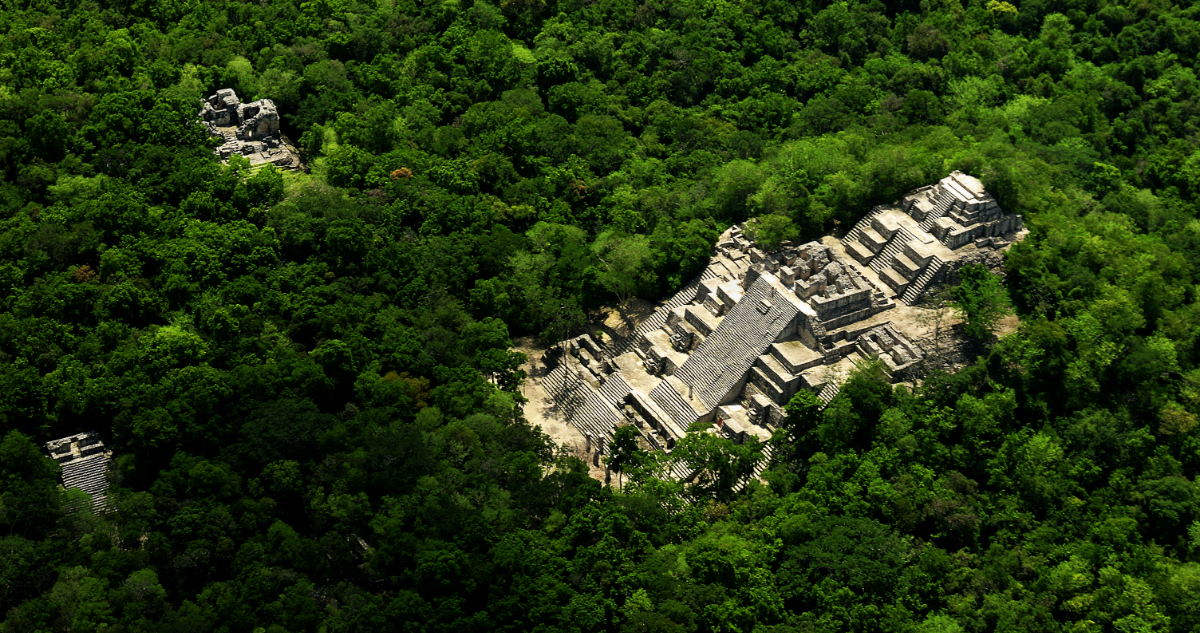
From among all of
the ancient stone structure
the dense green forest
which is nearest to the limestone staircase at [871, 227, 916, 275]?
the dense green forest

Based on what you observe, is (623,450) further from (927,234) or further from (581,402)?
(927,234)

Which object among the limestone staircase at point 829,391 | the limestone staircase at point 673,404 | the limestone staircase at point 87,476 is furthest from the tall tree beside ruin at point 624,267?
the limestone staircase at point 87,476

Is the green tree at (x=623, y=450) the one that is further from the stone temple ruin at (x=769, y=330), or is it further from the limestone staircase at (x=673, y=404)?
the limestone staircase at (x=673, y=404)

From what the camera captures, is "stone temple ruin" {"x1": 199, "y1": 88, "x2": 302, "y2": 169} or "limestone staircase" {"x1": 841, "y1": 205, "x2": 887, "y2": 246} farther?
"stone temple ruin" {"x1": 199, "y1": 88, "x2": 302, "y2": 169}

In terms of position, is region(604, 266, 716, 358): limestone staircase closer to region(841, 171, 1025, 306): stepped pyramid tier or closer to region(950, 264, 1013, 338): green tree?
region(841, 171, 1025, 306): stepped pyramid tier

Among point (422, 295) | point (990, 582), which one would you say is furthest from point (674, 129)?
point (990, 582)

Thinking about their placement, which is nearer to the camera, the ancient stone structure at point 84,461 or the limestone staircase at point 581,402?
the ancient stone structure at point 84,461

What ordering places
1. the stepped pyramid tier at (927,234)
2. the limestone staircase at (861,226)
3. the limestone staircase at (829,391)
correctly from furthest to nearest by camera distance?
the limestone staircase at (861,226) → the stepped pyramid tier at (927,234) → the limestone staircase at (829,391)
